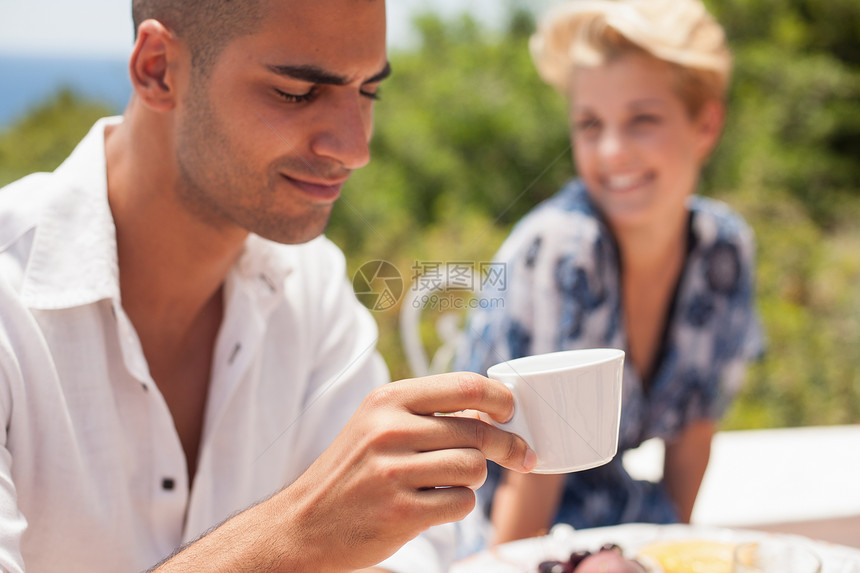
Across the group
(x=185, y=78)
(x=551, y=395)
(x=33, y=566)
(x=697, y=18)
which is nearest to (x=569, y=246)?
(x=697, y=18)

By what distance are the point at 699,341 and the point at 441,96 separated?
3945mm

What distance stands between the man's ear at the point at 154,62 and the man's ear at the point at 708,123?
4.26 feet

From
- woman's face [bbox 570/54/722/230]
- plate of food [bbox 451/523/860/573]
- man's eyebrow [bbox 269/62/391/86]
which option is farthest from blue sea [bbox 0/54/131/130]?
plate of food [bbox 451/523/860/573]

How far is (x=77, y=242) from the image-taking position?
1210mm

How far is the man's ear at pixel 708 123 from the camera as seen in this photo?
6.54 ft

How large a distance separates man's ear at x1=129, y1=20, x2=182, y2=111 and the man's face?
4 cm

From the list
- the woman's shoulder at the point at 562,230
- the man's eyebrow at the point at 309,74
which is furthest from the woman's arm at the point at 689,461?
the man's eyebrow at the point at 309,74

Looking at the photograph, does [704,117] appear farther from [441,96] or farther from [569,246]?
[441,96]

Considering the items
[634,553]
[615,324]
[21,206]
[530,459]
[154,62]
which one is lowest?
[634,553]

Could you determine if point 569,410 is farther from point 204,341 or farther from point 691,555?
point 204,341

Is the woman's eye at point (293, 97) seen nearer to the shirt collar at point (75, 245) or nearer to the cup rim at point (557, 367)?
the shirt collar at point (75, 245)

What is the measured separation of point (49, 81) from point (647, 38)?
4027 mm

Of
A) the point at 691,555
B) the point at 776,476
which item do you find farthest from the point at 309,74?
the point at 776,476

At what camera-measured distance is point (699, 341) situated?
6.59 ft
